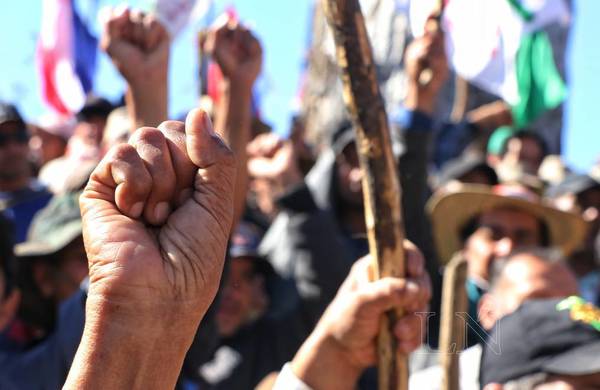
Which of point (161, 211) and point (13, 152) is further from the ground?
point (13, 152)

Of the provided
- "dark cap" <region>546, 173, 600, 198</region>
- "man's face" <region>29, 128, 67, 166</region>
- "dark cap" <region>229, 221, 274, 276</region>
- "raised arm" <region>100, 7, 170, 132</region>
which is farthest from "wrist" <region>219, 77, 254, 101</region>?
"man's face" <region>29, 128, 67, 166</region>

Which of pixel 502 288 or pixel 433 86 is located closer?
pixel 502 288

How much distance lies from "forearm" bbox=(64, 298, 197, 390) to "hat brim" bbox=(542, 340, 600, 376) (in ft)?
4.67

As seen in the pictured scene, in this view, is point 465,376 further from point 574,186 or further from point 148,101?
point 574,186

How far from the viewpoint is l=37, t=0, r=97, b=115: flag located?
7.55 m

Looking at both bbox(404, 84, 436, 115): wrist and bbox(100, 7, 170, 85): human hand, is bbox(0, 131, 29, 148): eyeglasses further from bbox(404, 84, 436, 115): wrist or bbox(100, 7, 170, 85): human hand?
bbox(404, 84, 436, 115): wrist

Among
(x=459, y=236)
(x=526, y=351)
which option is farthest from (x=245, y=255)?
(x=526, y=351)

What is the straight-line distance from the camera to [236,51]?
14.1ft

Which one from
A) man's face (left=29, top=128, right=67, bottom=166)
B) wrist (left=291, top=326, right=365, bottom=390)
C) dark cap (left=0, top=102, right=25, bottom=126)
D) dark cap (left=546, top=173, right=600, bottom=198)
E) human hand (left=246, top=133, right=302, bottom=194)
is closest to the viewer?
wrist (left=291, top=326, right=365, bottom=390)

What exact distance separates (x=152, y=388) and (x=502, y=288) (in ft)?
7.96

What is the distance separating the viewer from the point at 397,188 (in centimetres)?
276

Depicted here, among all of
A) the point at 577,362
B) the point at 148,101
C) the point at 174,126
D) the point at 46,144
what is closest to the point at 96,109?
the point at 46,144

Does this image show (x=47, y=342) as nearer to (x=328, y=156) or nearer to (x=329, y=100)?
(x=328, y=156)

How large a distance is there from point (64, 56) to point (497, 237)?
12.6 ft
